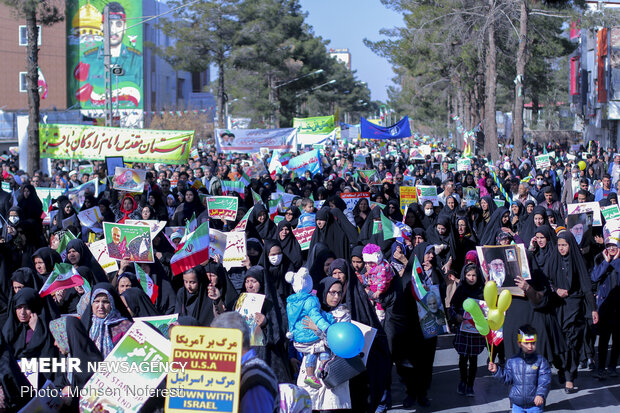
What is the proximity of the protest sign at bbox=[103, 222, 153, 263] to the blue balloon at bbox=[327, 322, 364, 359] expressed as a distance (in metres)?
3.47

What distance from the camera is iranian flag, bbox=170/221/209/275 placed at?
815 cm

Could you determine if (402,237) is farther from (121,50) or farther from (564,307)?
(121,50)

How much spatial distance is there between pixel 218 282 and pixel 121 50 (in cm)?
6193

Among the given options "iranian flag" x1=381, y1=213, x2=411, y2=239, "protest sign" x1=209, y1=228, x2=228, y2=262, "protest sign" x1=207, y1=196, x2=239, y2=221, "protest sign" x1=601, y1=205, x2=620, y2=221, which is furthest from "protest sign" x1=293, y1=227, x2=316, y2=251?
"protest sign" x1=601, y1=205, x2=620, y2=221

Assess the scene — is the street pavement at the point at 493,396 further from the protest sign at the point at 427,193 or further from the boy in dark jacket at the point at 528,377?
the protest sign at the point at 427,193

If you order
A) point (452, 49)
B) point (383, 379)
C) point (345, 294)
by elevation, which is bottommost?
point (383, 379)

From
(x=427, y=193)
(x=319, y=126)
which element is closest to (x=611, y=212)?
(x=427, y=193)

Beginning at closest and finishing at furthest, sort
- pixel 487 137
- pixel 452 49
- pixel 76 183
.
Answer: pixel 76 183 → pixel 487 137 → pixel 452 49

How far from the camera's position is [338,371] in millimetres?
5551

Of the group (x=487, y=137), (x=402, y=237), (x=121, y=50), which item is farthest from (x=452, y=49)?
(x=121, y=50)

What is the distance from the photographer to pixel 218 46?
154 feet

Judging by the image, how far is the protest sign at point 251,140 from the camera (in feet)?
87.9

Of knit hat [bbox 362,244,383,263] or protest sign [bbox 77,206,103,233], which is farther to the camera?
protest sign [bbox 77,206,103,233]

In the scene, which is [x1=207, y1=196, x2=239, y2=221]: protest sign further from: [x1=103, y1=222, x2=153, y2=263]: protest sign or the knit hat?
the knit hat
